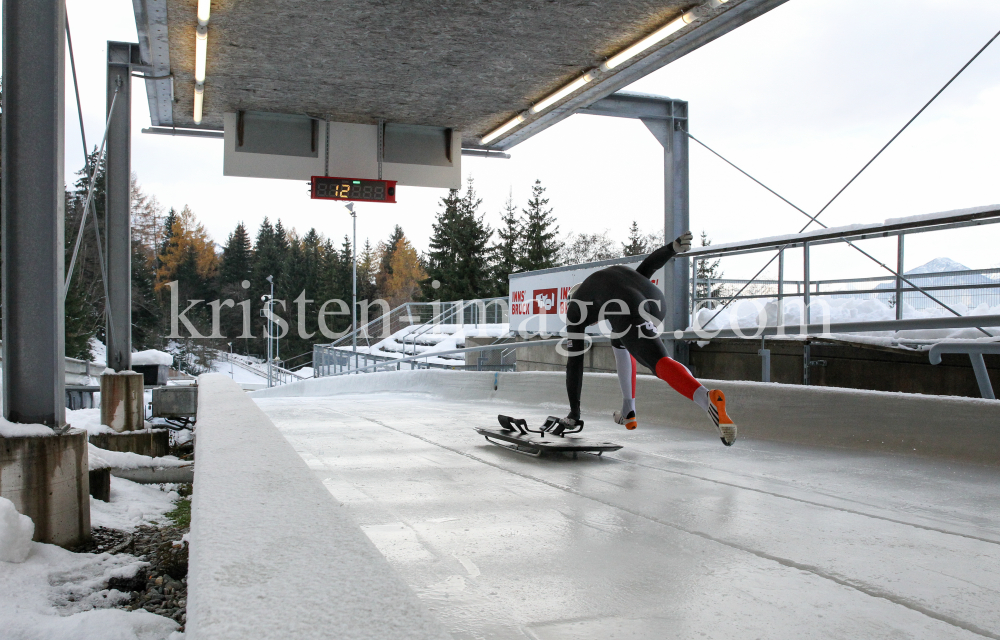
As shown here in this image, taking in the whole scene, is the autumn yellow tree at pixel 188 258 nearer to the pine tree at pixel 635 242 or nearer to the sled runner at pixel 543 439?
the pine tree at pixel 635 242

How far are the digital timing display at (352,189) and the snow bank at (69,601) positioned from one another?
33.8 ft

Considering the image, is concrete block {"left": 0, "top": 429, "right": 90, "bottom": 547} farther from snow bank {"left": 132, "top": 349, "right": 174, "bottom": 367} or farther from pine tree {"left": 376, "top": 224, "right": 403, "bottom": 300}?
pine tree {"left": 376, "top": 224, "right": 403, "bottom": 300}

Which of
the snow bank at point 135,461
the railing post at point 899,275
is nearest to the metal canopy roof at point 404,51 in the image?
the railing post at point 899,275

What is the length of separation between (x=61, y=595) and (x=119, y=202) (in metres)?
8.10

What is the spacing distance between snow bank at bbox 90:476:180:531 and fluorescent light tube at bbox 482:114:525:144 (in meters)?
8.42

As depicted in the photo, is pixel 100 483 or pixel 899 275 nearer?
pixel 100 483

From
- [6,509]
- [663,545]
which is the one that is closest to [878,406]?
[663,545]

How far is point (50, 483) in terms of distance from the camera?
163 inches

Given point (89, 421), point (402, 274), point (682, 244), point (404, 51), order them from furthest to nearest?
point (402, 274)
point (404, 51)
point (89, 421)
point (682, 244)

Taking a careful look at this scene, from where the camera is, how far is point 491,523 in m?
2.83

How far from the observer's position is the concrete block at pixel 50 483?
13.1 ft

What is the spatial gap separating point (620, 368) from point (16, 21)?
15.1 feet

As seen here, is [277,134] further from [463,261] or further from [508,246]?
[508,246]

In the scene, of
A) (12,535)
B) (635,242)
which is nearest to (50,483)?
(12,535)
